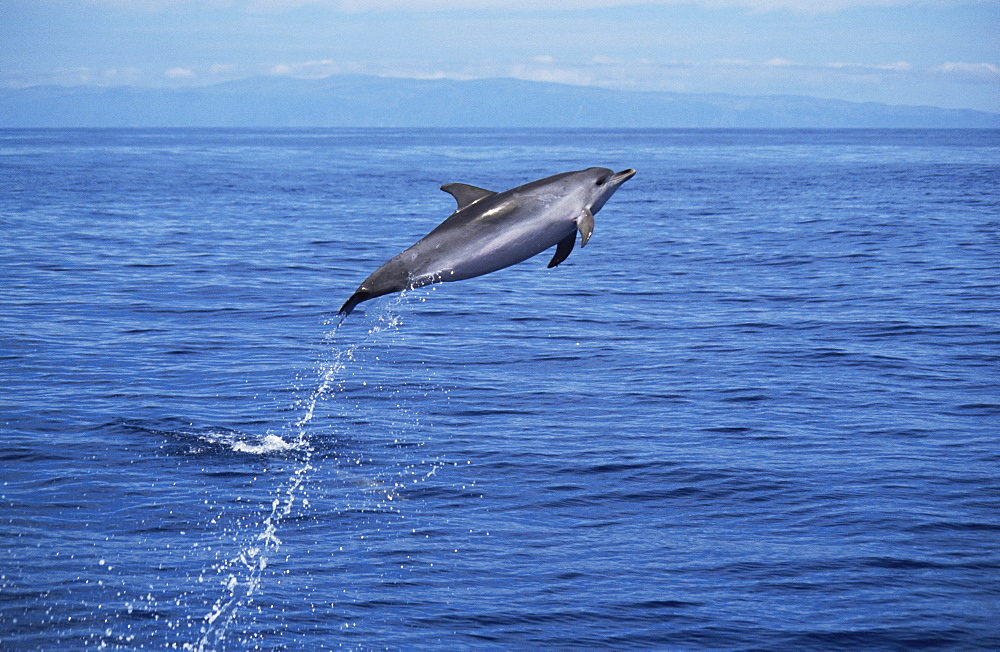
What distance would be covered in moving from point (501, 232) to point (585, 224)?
1.85ft

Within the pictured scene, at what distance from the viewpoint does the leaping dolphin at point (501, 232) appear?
23.4 feet

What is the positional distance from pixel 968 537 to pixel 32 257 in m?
33.2

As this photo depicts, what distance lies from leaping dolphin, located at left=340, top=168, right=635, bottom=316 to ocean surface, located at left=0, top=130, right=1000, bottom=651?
1.59m

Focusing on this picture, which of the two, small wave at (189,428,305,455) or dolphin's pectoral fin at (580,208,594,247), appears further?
small wave at (189,428,305,455)

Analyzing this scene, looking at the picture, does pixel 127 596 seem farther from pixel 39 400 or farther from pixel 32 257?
pixel 32 257

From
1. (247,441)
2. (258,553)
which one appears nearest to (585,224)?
(258,553)

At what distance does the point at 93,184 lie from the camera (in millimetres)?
77625

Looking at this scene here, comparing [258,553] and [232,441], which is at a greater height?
[232,441]

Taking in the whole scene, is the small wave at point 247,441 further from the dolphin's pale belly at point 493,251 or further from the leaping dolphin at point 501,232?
the dolphin's pale belly at point 493,251

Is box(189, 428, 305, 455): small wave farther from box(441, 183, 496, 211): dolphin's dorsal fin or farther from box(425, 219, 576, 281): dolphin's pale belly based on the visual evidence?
box(425, 219, 576, 281): dolphin's pale belly

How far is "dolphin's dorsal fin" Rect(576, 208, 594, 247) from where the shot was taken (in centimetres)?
747

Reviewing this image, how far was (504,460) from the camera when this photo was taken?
53.6ft

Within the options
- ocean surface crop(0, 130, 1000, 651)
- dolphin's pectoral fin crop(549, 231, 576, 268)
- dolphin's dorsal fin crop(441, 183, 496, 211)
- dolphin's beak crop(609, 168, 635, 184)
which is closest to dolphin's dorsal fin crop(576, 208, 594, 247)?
dolphin's pectoral fin crop(549, 231, 576, 268)

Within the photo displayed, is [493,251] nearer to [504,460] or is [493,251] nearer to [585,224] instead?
[585,224]
